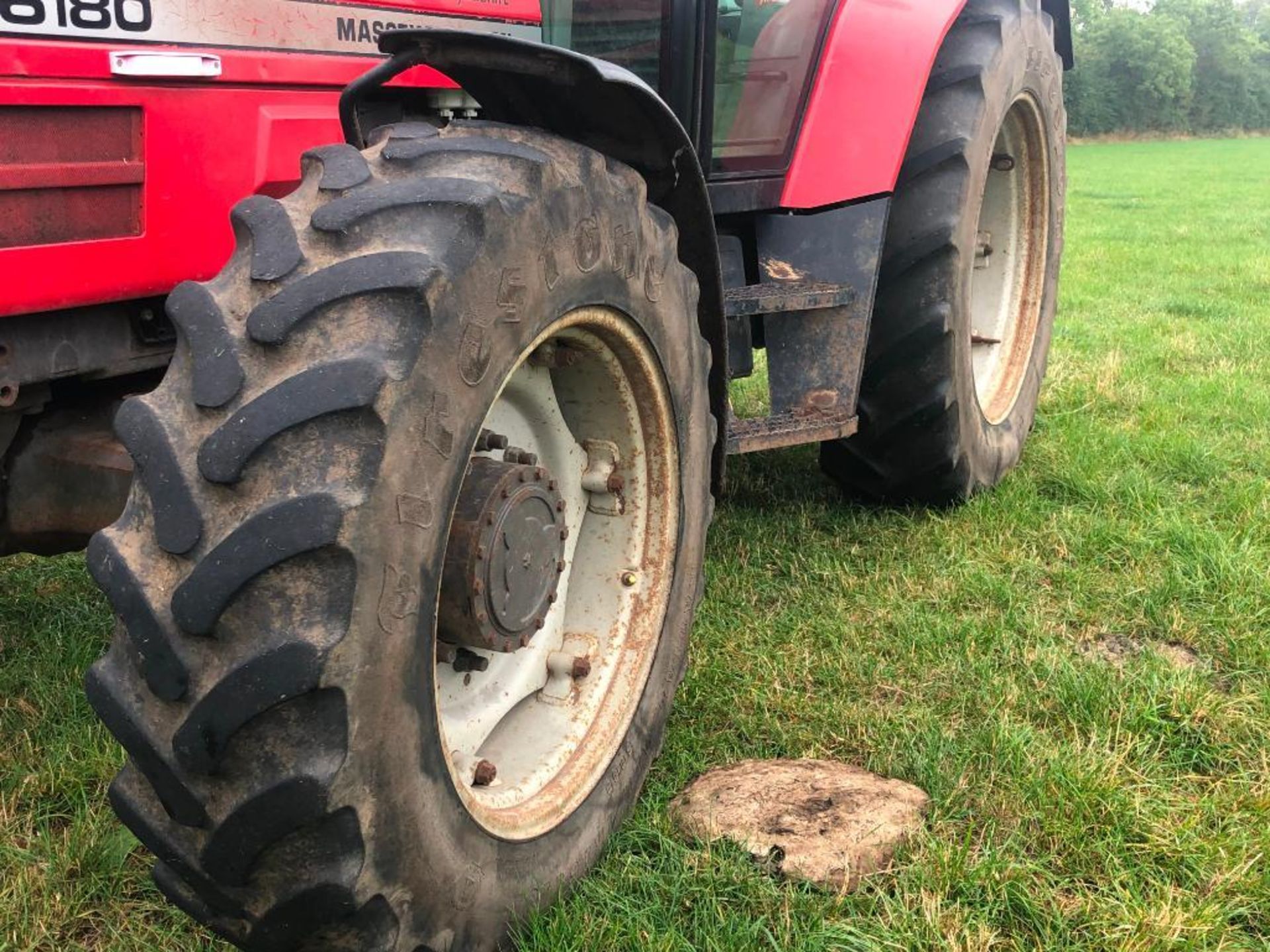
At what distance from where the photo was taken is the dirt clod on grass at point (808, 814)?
2186 millimetres

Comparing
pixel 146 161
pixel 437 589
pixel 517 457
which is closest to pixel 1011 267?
pixel 517 457

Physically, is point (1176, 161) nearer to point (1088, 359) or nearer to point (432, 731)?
point (1088, 359)

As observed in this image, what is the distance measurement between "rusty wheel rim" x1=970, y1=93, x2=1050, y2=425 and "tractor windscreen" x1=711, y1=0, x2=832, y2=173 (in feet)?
4.46

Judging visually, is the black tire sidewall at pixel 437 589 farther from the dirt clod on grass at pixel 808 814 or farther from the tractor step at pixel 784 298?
the tractor step at pixel 784 298

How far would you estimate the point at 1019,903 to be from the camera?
209cm

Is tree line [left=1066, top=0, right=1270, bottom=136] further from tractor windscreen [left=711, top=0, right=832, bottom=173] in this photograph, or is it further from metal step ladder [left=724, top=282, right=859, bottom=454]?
metal step ladder [left=724, top=282, right=859, bottom=454]

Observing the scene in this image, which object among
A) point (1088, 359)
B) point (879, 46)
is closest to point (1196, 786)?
point (879, 46)

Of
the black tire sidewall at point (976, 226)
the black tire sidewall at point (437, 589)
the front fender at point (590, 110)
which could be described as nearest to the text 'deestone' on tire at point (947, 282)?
the black tire sidewall at point (976, 226)

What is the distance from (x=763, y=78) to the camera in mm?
3191

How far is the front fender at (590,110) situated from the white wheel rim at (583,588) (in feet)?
0.95

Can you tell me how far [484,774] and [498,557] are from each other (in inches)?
15.7

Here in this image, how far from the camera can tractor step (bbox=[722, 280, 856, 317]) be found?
10.0 feet

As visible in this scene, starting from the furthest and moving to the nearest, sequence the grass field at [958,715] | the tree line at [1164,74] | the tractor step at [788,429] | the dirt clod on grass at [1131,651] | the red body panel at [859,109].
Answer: the tree line at [1164,74] → the red body panel at [859,109] → the tractor step at [788,429] → the dirt clod on grass at [1131,651] → the grass field at [958,715]

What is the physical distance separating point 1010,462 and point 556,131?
2.41m
